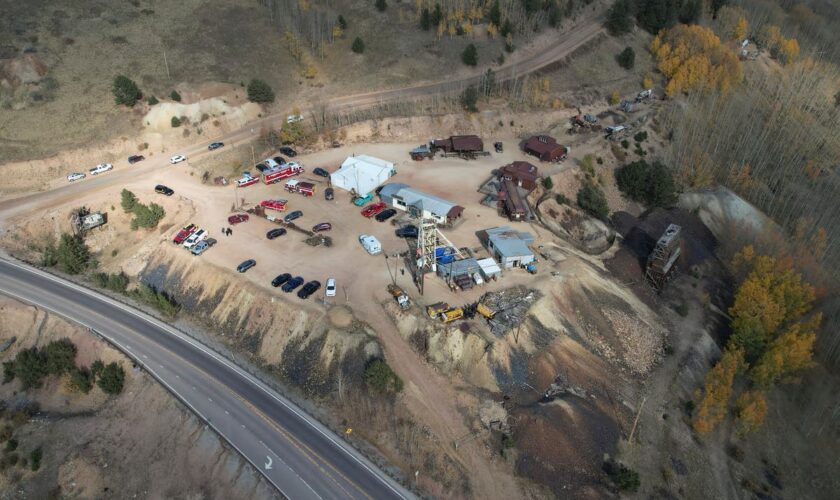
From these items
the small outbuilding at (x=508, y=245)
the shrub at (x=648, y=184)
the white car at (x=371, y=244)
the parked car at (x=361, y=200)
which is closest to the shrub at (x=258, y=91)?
the parked car at (x=361, y=200)

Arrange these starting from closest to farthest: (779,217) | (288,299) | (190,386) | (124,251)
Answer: (190,386) < (288,299) < (124,251) < (779,217)

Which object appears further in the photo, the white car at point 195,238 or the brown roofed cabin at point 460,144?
the brown roofed cabin at point 460,144

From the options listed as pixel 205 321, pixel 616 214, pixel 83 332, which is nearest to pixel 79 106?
pixel 83 332

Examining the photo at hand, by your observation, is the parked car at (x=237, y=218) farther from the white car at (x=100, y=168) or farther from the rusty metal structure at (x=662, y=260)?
the rusty metal structure at (x=662, y=260)

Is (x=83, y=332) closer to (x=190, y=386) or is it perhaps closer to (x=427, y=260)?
(x=190, y=386)

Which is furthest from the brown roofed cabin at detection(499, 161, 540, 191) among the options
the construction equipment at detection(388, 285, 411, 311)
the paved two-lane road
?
the paved two-lane road

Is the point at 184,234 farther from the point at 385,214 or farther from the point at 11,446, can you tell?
the point at 11,446

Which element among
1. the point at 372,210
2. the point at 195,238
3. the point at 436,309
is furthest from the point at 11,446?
the point at 372,210
